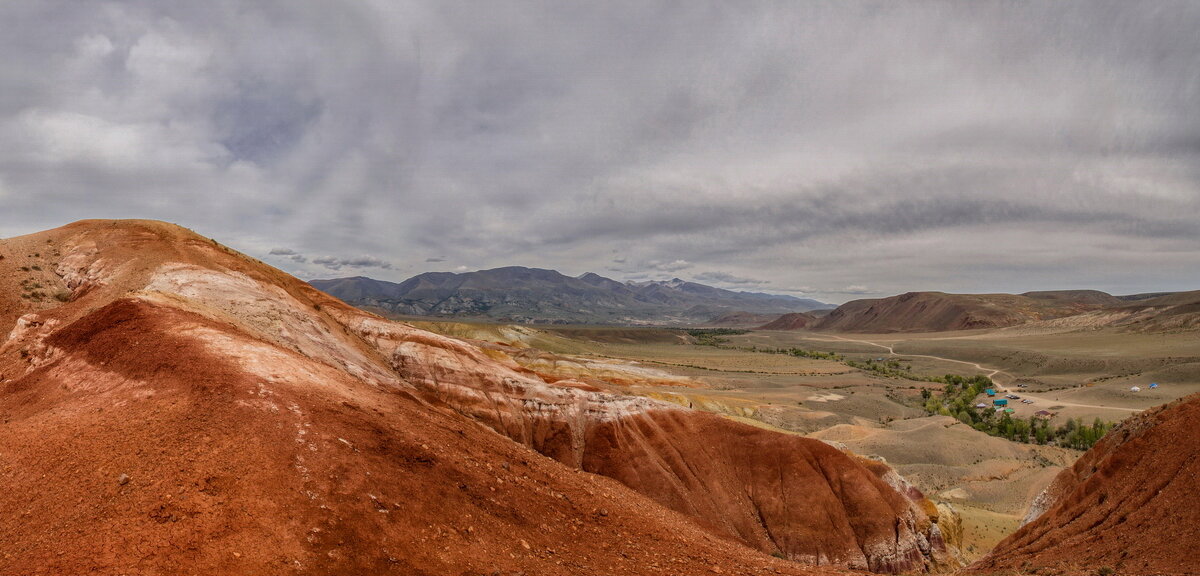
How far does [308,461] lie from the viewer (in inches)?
436

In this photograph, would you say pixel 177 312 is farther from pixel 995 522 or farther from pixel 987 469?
pixel 987 469

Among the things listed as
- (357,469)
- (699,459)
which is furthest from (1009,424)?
(357,469)

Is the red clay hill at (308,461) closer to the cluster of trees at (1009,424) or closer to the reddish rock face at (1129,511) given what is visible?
the reddish rock face at (1129,511)

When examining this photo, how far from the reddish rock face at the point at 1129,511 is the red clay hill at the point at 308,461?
8.23 m

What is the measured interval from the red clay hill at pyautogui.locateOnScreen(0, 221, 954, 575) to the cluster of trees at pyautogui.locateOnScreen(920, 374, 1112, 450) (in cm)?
4984

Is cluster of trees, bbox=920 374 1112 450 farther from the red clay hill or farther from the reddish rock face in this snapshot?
the red clay hill

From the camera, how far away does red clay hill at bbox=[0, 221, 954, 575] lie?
911 centimetres

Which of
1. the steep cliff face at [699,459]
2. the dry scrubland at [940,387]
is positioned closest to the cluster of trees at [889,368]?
the dry scrubland at [940,387]

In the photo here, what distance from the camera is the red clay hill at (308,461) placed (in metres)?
9.11

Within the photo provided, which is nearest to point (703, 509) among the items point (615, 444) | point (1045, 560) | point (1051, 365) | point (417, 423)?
point (615, 444)

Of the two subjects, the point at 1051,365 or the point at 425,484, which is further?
the point at 1051,365

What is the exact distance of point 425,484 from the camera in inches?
484

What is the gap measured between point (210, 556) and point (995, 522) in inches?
1810

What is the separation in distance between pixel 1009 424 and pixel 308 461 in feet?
289
